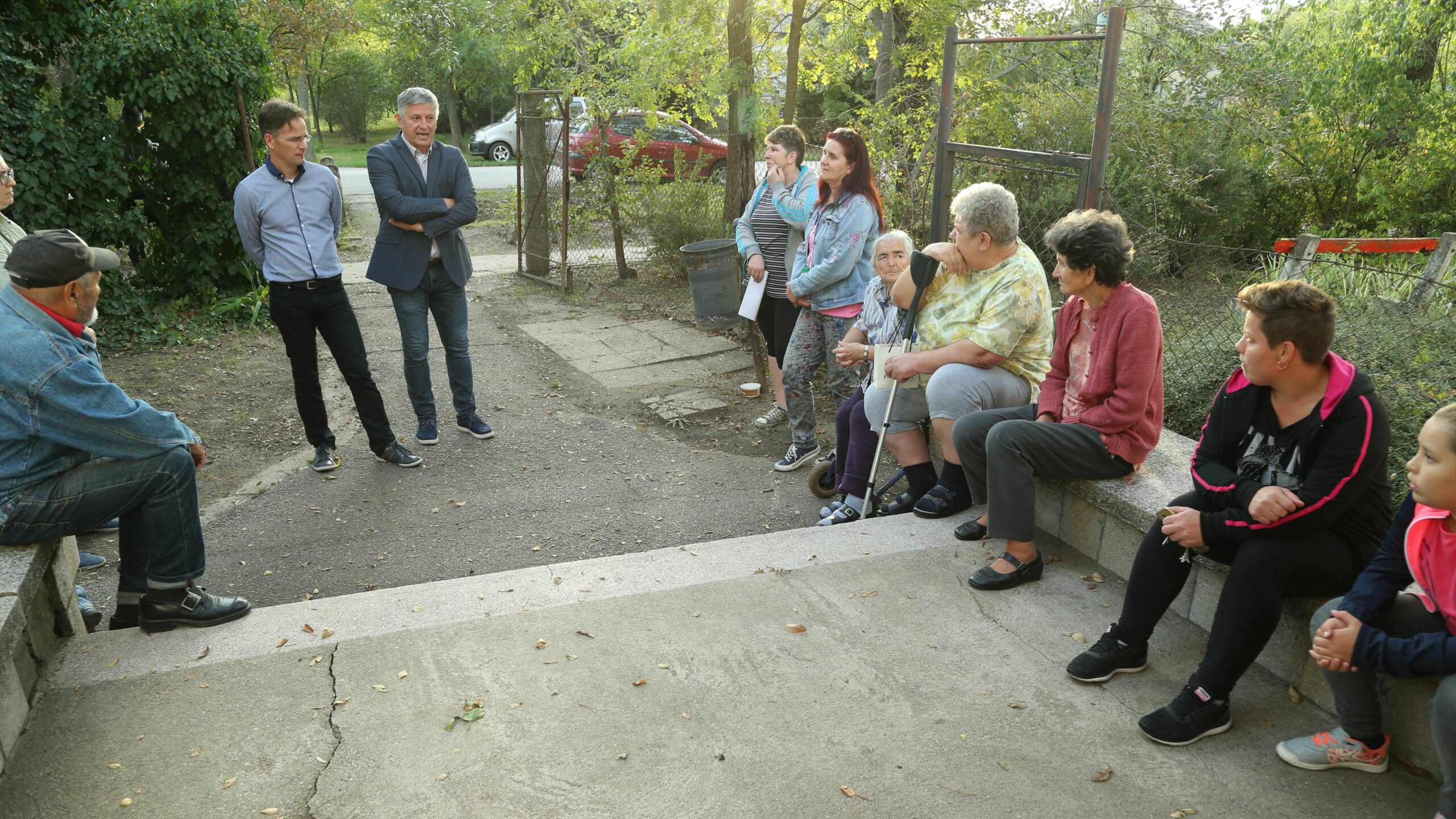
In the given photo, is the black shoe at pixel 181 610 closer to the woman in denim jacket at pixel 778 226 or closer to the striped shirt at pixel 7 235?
the striped shirt at pixel 7 235

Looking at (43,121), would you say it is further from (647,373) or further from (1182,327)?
(1182,327)

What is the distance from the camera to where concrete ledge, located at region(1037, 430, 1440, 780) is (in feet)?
8.06

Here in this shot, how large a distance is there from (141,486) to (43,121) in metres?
5.67

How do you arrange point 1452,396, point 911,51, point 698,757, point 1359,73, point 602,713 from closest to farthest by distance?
point 698,757
point 602,713
point 1452,396
point 911,51
point 1359,73

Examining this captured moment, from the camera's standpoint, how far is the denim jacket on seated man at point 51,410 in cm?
275

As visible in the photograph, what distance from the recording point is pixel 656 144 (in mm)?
17750

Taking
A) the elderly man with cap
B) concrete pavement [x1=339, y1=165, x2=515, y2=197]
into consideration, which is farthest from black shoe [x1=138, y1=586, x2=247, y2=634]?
concrete pavement [x1=339, y1=165, x2=515, y2=197]

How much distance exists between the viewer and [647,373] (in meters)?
7.12

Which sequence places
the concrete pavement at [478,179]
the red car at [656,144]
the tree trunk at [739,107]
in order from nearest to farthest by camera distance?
1. the tree trunk at [739,107]
2. the red car at [656,144]
3. the concrete pavement at [478,179]

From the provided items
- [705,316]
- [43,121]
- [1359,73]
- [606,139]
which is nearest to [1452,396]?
[705,316]

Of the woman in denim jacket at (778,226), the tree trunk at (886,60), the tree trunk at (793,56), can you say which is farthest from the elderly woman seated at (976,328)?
the tree trunk at (886,60)

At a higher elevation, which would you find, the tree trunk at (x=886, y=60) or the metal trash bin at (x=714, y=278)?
the tree trunk at (x=886, y=60)

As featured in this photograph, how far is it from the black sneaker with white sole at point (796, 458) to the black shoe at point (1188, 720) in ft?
9.32

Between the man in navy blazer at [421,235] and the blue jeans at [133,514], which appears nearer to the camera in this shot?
the blue jeans at [133,514]
